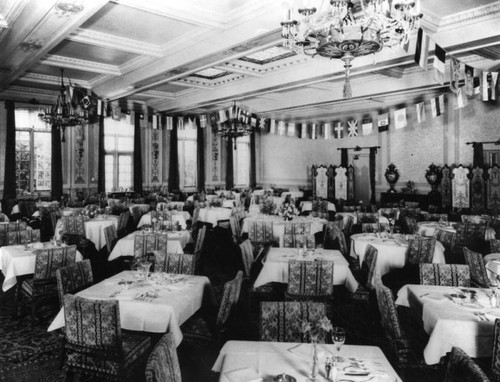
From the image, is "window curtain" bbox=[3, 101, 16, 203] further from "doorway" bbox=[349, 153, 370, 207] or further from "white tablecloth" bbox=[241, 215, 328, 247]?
"doorway" bbox=[349, 153, 370, 207]

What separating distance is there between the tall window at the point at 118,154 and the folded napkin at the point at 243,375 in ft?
43.7

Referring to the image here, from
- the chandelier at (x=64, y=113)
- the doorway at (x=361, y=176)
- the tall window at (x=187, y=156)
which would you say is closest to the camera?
the chandelier at (x=64, y=113)

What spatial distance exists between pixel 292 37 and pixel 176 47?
4209 millimetres

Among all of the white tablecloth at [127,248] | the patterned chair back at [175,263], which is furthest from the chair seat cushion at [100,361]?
the white tablecloth at [127,248]

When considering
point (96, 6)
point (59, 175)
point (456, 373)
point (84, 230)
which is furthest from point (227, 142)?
point (456, 373)

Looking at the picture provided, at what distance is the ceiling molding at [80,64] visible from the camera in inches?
358

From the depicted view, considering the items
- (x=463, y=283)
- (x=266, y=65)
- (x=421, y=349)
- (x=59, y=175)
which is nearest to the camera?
(x=421, y=349)

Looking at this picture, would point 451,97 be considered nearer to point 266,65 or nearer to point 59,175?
point 266,65

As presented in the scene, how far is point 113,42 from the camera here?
7.79 m

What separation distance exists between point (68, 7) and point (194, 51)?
9.15ft

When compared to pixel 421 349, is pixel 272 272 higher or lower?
higher

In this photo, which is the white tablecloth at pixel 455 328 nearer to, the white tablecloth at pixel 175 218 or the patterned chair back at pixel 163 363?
the patterned chair back at pixel 163 363

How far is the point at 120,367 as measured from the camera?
313 cm

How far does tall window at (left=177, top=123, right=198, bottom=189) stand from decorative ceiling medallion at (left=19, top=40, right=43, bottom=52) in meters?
9.56
